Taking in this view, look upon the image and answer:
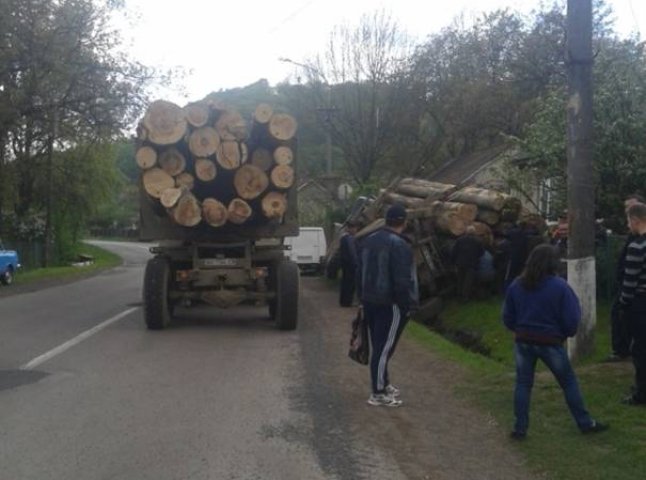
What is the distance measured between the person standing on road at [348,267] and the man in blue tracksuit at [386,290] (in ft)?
31.3

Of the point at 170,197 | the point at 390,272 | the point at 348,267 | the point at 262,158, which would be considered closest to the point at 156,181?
the point at 170,197

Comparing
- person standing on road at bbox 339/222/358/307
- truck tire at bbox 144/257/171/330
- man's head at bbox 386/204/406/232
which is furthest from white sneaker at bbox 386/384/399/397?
person standing on road at bbox 339/222/358/307

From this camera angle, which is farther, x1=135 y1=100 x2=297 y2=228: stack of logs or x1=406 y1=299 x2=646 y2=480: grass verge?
x1=135 y1=100 x2=297 y2=228: stack of logs

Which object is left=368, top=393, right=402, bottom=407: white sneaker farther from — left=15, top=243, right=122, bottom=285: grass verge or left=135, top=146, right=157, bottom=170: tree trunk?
left=15, top=243, right=122, bottom=285: grass verge

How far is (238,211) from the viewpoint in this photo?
1432cm

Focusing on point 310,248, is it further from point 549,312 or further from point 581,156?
point 549,312

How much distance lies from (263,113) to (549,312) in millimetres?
8288

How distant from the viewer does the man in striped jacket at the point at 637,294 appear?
7.98m

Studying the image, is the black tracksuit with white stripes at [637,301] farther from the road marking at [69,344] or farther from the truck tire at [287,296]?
the truck tire at [287,296]

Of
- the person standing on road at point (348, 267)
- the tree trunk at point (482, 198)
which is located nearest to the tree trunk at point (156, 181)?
the person standing on road at point (348, 267)

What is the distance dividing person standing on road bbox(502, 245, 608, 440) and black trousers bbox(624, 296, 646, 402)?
872mm

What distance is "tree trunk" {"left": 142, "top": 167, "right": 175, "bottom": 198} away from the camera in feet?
46.6

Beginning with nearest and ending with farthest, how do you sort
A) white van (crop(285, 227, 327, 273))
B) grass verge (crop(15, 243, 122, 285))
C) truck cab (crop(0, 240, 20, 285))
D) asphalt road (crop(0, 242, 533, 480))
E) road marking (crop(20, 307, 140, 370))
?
1. asphalt road (crop(0, 242, 533, 480))
2. road marking (crop(20, 307, 140, 370))
3. truck cab (crop(0, 240, 20, 285))
4. white van (crop(285, 227, 327, 273))
5. grass verge (crop(15, 243, 122, 285))

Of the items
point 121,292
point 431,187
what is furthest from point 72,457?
point 121,292
